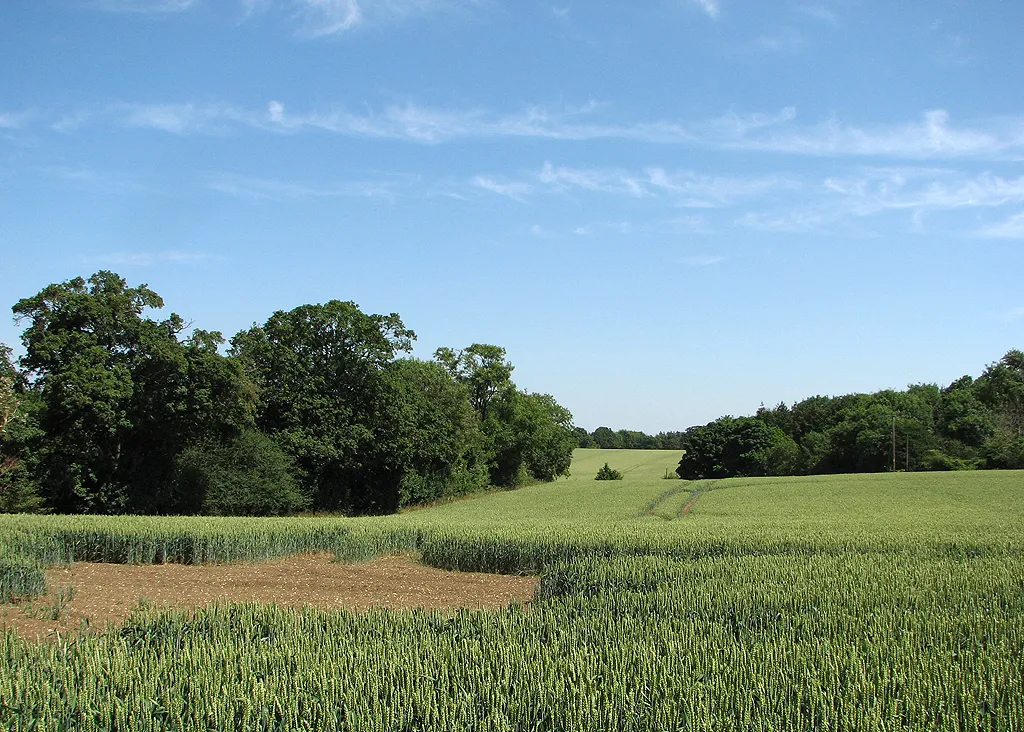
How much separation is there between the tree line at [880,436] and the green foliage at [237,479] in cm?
5448

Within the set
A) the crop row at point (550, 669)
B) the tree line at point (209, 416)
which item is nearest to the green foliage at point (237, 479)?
the tree line at point (209, 416)

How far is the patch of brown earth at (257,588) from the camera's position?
42.9 ft

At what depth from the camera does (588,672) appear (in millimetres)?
6824

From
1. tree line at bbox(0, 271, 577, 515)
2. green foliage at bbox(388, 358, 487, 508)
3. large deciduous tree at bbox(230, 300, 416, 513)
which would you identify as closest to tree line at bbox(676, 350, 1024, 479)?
green foliage at bbox(388, 358, 487, 508)

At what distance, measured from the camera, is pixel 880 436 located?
7269cm

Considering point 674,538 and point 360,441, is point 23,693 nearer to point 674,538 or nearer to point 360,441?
point 674,538

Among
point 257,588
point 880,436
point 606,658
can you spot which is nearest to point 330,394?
point 257,588

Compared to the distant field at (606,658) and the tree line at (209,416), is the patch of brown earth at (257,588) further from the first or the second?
the tree line at (209,416)

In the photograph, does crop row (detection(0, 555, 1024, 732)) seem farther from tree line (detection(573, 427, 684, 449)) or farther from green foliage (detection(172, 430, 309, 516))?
tree line (detection(573, 427, 684, 449))

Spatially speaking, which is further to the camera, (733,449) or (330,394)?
(733,449)

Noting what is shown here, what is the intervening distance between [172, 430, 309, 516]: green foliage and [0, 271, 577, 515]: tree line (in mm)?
70

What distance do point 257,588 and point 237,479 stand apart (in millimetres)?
24573

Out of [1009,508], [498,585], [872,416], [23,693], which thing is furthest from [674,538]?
[872,416]

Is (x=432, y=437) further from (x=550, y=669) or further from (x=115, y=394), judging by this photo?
(x=550, y=669)
